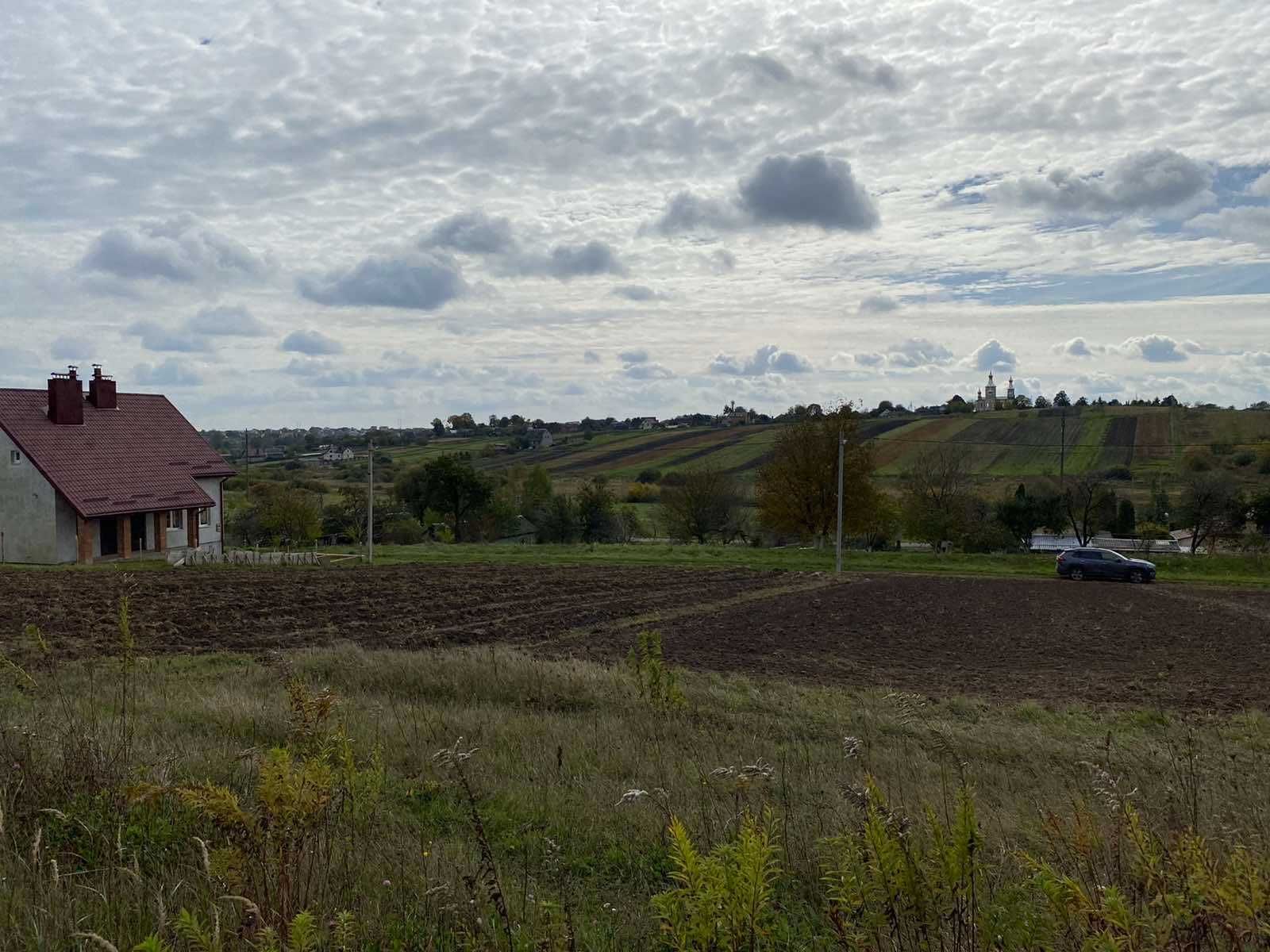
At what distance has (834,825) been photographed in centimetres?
594

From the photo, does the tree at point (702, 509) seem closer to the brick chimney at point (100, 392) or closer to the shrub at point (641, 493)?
the shrub at point (641, 493)

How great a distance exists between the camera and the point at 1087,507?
56875 mm

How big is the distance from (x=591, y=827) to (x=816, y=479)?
40.9 meters

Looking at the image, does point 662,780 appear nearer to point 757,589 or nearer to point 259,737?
point 259,737

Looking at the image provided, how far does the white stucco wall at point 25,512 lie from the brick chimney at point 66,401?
241cm

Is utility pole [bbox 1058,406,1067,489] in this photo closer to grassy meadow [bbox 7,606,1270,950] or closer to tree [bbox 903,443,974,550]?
tree [bbox 903,443,974,550]

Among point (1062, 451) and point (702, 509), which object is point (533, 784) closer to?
point (702, 509)

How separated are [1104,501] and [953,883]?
62.0 meters

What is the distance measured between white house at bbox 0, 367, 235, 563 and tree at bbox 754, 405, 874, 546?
26.5 metres

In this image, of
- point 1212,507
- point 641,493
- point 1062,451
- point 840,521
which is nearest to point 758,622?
point 840,521

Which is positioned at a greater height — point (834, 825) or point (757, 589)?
point (834, 825)

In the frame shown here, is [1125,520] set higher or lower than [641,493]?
lower

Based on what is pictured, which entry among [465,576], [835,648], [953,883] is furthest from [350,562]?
[953,883]

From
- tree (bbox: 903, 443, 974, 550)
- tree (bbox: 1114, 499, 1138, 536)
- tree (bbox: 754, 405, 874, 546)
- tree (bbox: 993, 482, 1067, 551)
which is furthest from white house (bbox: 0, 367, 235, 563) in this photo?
tree (bbox: 1114, 499, 1138, 536)
